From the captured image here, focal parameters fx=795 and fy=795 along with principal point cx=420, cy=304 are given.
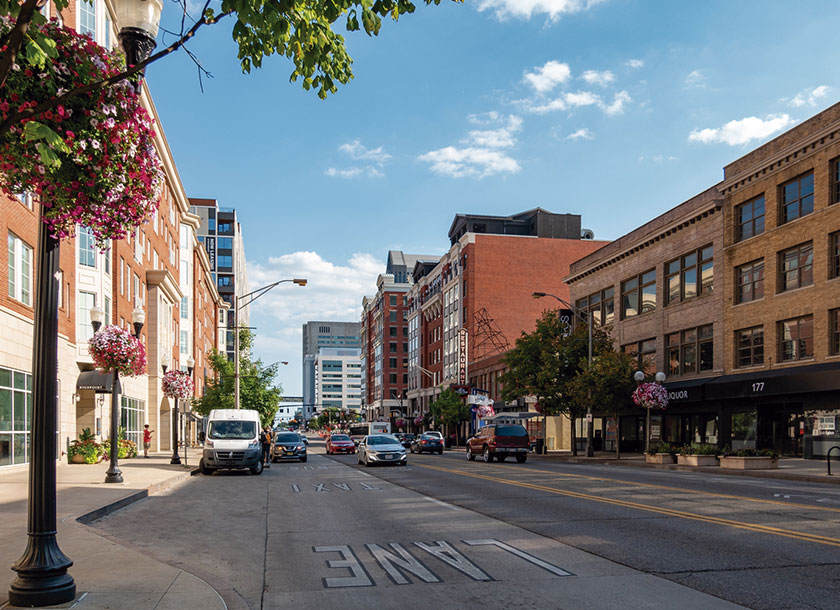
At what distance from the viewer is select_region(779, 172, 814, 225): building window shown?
1345 inches

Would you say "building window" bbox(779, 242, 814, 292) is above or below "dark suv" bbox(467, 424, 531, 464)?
above

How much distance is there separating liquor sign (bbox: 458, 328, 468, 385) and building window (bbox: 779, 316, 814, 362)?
4959 cm

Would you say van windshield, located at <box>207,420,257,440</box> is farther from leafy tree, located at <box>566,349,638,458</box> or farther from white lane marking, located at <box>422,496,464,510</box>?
leafy tree, located at <box>566,349,638,458</box>

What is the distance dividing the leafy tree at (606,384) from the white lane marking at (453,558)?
32.9 metres

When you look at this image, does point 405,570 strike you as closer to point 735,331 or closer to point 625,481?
point 625,481

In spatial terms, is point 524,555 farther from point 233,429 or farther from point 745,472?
point 233,429

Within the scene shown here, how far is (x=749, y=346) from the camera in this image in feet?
125

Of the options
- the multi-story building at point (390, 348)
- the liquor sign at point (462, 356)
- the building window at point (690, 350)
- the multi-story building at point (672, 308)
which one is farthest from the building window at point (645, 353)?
the multi-story building at point (390, 348)

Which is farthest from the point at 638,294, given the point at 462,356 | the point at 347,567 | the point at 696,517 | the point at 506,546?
the point at 347,567

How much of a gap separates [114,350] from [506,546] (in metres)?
16.1

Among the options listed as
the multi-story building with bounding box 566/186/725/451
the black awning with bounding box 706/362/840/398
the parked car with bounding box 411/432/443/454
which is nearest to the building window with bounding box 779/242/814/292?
the black awning with bounding box 706/362/840/398

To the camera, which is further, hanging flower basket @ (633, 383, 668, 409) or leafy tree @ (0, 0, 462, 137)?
hanging flower basket @ (633, 383, 668, 409)

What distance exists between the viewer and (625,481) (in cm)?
2281

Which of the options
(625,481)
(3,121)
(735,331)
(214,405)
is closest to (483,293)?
(214,405)
